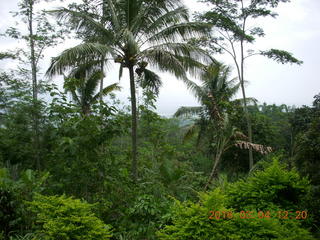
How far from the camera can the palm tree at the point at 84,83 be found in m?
6.25

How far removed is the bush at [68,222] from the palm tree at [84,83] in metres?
2.49

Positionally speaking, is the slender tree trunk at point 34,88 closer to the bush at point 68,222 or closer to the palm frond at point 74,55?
the palm frond at point 74,55

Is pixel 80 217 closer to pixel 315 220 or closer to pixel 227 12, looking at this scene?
pixel 315 220

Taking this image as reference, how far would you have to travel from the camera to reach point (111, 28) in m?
9.04

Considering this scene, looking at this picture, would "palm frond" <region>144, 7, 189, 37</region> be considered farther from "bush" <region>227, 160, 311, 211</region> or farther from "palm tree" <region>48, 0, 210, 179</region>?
"bush" <region>227, 160, 311, 211</region>

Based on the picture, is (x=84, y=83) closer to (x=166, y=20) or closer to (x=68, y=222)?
(x=166, y=20)

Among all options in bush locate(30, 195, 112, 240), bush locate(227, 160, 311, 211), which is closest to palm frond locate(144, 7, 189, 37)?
bush locate(227, 160, 311, 211)

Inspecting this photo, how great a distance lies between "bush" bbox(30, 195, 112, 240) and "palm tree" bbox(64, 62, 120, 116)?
8.17ft

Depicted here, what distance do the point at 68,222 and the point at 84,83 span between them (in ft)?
25.3

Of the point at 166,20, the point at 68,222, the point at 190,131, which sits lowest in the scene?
the point at 68,222

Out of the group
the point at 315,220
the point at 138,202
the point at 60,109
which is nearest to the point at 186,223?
the point at 138,202

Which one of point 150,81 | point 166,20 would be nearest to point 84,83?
point 150,81

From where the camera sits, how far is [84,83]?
36.0ft

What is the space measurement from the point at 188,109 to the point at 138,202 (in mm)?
12037
